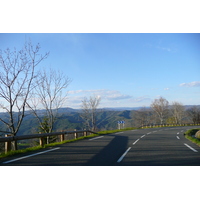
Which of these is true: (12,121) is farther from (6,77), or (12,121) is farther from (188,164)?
(188,164)

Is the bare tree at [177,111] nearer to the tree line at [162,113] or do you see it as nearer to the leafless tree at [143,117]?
the tree line at [162,113]

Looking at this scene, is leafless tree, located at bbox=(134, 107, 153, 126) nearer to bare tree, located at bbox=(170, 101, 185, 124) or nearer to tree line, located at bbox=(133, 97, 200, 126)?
tree line, located at bbox=(133, 97, 200, 126)

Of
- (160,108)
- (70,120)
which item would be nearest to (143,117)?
(160,108)

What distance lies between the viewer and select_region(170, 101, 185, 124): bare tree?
80.9 metres

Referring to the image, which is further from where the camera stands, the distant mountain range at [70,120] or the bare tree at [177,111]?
the bare tree at [177,111]

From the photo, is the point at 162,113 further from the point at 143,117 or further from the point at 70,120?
the point at 70,120

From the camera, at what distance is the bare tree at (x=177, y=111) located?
3184 inches

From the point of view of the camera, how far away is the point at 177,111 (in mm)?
82562

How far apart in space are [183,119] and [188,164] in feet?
294

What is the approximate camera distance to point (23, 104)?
44.4 ft

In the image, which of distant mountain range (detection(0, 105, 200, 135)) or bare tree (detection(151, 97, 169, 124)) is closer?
distant mountain range (detection(0, 105, 200, 135))

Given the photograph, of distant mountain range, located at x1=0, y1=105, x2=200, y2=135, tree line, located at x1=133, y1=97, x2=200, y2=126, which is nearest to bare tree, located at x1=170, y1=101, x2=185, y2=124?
tree line, located at x1=133, y1=97, x2=200, y2=126

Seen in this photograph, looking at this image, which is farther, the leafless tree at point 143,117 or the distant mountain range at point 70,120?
the leafless tree at point 143,117

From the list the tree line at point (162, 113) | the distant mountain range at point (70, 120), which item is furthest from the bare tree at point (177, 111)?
the distant mountain range at point (70, 120)
